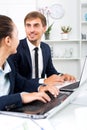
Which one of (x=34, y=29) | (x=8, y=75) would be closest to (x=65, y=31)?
(x=34, y=29)

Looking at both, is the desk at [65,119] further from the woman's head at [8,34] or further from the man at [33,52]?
the man at [33,52]

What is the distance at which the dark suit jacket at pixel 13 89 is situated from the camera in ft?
3.93

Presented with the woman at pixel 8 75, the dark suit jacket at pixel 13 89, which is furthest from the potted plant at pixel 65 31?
the woman at pixel 8 75

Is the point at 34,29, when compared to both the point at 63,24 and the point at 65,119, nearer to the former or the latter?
the point at 65,119

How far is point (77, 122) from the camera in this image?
1021mm

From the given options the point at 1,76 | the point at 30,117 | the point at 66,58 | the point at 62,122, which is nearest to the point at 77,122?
the point at 62,122

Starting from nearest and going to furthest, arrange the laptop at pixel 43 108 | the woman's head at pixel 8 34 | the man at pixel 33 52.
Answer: the laptop at pixel 43 108
the woman's head at pixel 8 34
the man at pixel 33 52

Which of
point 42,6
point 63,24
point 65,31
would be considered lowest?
point 65,31

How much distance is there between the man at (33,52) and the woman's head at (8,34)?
0.77 meters

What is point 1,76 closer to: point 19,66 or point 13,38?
point 13,38

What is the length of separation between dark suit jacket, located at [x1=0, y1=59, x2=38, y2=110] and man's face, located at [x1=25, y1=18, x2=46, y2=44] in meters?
0.78

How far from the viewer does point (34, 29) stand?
2.47 m

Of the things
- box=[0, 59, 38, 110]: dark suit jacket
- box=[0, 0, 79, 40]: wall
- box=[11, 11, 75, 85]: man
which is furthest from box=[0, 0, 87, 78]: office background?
box=[0, 59, 38, 110]: dark suit jacket

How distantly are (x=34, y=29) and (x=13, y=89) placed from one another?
1023 millimetres
